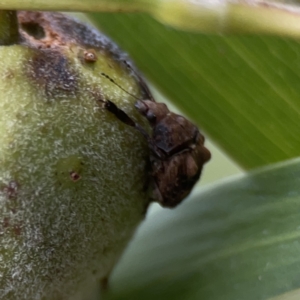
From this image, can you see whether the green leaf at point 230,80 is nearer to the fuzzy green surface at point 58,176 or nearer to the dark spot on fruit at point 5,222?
the fuzzy green surface at point 58,176

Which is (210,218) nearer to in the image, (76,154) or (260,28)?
(76,154)

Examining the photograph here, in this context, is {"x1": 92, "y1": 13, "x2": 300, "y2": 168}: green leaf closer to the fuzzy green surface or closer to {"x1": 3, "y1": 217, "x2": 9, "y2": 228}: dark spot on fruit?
the fuzzy green surface

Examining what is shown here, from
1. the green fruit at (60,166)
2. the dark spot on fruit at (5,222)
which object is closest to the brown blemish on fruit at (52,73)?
the green fruit at (60,166)

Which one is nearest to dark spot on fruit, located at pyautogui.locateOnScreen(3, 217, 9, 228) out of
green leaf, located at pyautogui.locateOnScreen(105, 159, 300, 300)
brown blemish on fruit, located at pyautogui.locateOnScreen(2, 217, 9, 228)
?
brown blemish on fruit, located at pyautogui.locateOnScreen(2, 217, 9, 228)

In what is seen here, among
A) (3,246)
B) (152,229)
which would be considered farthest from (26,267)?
(152,229)

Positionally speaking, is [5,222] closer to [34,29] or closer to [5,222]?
[5,222]

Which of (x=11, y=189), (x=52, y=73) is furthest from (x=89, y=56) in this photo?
(x=11, y=189)
